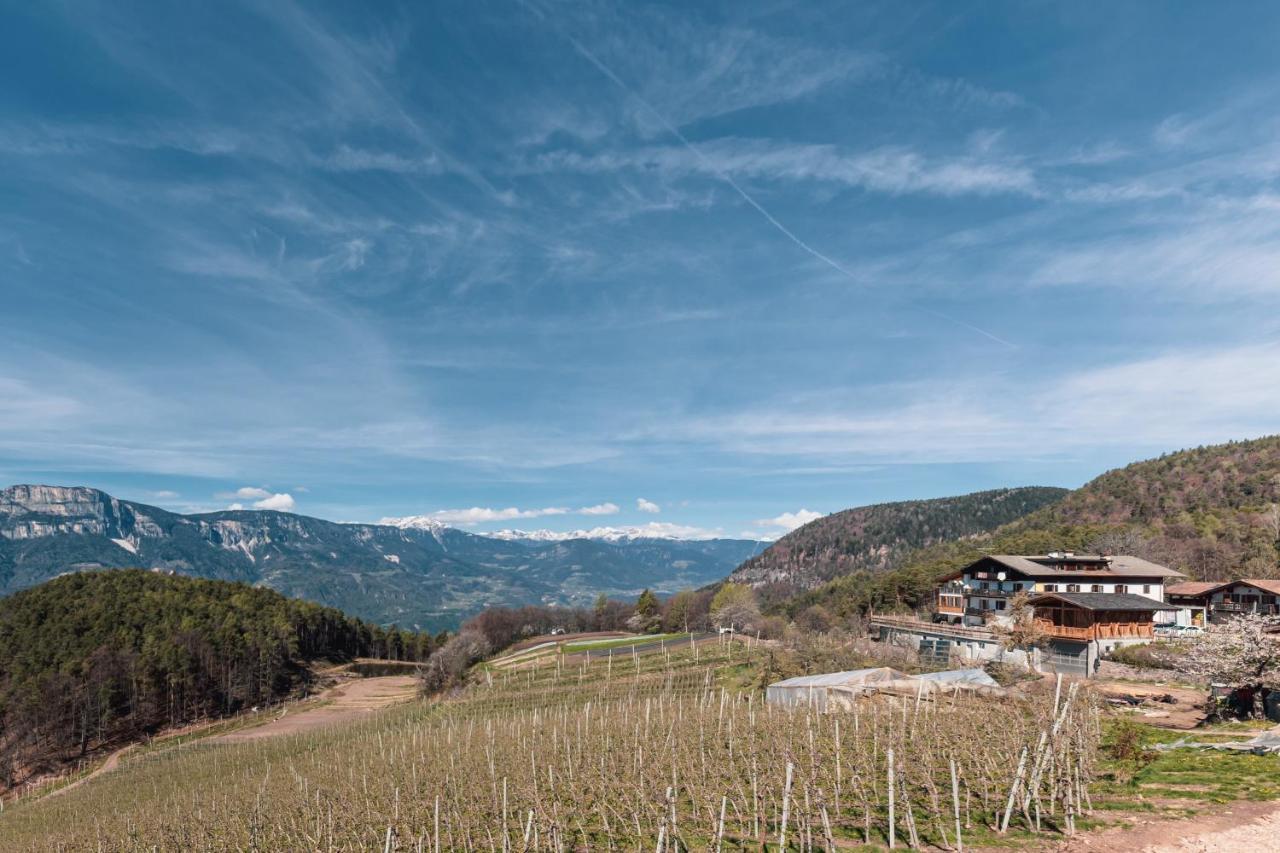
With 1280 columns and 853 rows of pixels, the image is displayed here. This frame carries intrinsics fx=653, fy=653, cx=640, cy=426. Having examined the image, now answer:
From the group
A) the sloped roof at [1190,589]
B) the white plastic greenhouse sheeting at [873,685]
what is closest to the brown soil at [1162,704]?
the white plastic greenhouse sheeting at [873,685]

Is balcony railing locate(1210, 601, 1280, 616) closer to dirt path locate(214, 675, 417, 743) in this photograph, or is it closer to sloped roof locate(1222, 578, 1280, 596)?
sloped roof locate(1222, 578, 1280, 596)

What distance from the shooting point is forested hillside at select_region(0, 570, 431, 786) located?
289ft

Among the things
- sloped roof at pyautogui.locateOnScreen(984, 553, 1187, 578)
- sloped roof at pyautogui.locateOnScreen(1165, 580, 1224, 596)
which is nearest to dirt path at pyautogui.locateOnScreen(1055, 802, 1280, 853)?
sloped roof at pyautogui.locateOnScreen(984, 553, 1187, 578)

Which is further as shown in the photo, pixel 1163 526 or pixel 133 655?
pixel 1163 526

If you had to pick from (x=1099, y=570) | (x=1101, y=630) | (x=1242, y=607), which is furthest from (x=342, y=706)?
(x=1242, y=607)

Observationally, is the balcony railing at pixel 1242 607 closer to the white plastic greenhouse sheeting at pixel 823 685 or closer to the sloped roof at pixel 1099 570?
the sloped roof at pixel 1099 570

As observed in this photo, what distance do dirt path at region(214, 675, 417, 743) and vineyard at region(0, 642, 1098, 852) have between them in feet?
80.4

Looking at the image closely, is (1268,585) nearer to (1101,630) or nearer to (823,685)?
(1101,630)

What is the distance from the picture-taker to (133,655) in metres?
102

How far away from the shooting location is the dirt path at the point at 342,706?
82438 mm

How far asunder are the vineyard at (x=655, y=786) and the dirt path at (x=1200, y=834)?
1.05 meters

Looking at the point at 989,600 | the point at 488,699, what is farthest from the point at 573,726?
the point at 989,600

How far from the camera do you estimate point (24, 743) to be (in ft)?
275

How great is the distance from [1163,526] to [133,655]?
16260 centimetres
